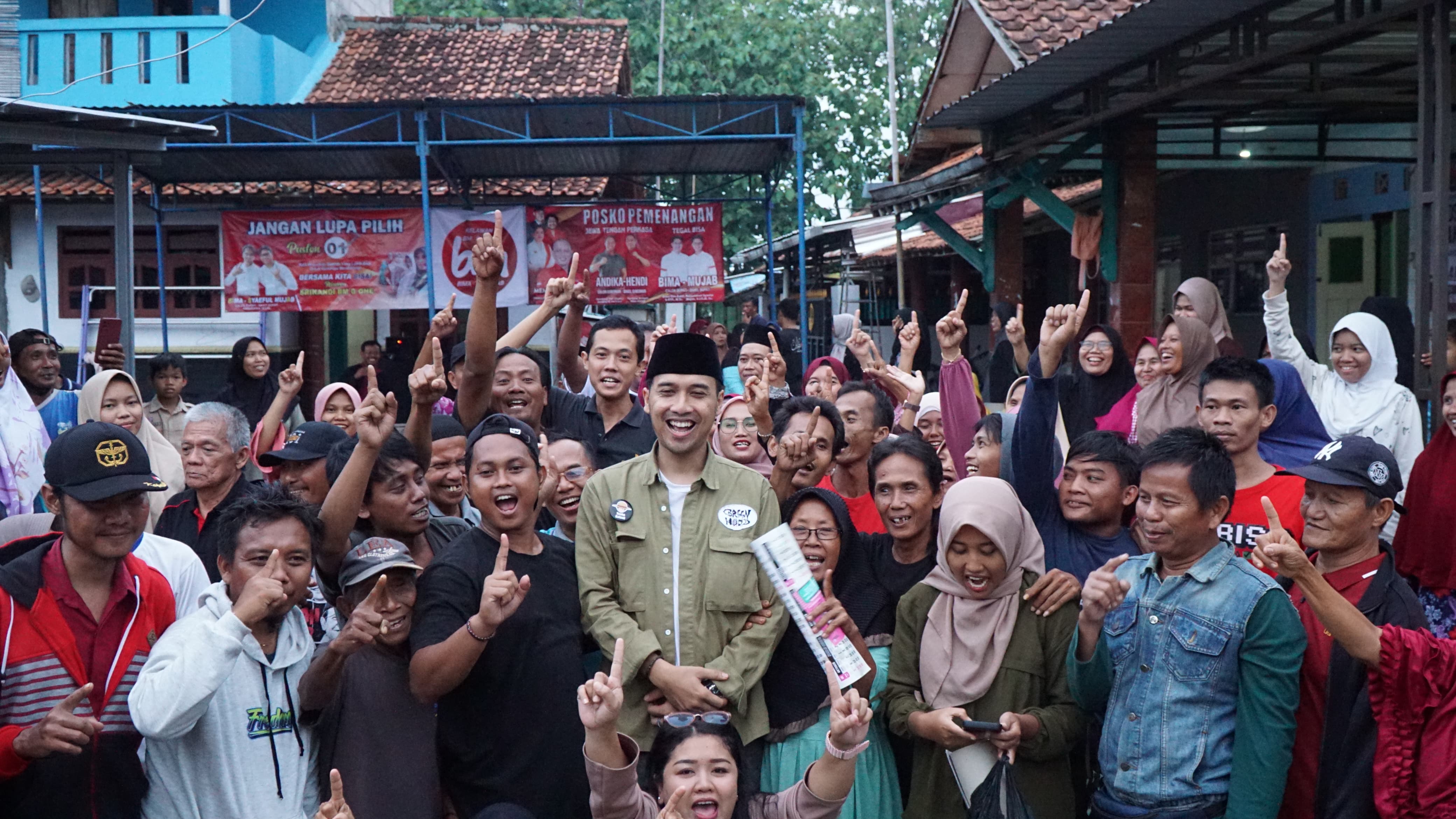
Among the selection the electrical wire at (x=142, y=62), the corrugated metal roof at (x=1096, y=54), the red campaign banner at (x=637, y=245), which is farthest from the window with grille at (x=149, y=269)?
the corrugated metal roof at (x=1096, y=54)

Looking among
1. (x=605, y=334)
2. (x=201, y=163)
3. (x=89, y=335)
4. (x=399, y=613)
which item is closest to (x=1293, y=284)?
(x=605, y=334)

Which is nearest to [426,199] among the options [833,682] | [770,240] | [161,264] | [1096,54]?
[770,240]

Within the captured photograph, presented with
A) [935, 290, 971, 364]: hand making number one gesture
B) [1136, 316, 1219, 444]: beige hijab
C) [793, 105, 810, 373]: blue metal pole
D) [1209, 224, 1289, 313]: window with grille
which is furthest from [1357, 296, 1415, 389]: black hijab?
[793, 105, 810, 373]: blue metal pole

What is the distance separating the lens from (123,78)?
16.4 metres

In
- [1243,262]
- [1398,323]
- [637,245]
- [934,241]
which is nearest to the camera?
[1398,323]

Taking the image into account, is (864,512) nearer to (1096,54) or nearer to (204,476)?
(204,476)

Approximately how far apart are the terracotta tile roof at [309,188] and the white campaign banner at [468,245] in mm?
1674

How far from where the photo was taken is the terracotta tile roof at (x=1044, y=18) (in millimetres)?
10867

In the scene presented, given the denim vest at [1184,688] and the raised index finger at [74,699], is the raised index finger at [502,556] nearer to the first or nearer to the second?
the raised index finger at [74,699]

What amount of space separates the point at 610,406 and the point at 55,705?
2.57 metres

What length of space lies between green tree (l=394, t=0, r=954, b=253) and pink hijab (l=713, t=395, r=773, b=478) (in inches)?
722

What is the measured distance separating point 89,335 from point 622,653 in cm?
1305

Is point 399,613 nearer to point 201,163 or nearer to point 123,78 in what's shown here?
point 201,163

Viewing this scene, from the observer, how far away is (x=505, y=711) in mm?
3158
